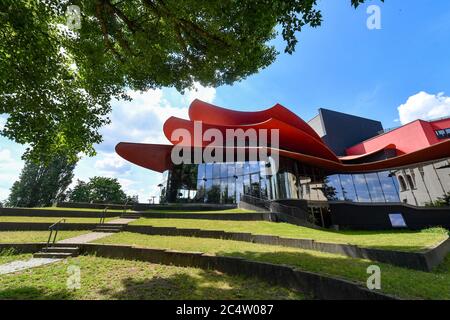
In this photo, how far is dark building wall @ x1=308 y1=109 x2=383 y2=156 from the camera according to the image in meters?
33.4

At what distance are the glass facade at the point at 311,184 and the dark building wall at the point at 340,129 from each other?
12.0 m

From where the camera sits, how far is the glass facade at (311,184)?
19.7 m

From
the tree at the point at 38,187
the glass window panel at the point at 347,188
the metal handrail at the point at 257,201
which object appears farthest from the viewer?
the tree at the point at 38,187

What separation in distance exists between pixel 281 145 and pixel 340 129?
15.1 m

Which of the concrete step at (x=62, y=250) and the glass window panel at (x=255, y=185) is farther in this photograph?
the glass window panel at (x=255, y=185)

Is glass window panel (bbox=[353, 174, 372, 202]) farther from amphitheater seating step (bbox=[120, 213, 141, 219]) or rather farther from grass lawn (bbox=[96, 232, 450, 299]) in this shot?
amphitheater seating step (bbox=[120, 213, 141, 219])

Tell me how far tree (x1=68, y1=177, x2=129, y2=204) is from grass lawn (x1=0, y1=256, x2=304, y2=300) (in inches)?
1411

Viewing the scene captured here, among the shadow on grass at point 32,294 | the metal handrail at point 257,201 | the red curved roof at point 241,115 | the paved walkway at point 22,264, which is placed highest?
the red curved roof at point 241,115

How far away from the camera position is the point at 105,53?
30.1 ft

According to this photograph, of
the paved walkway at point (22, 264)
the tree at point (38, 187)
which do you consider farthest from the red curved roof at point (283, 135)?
the tree at point (38, 187)

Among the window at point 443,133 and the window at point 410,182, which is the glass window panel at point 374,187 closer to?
the window at point 410,182

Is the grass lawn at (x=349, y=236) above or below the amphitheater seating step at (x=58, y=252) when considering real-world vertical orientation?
above

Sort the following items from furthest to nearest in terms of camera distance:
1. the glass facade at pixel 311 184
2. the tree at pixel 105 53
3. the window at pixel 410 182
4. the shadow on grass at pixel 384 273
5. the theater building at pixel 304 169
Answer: the window at pixel 410 182
the theater building at pixel 304 169
the glass facade at pixel 311 184
the tree at pixel 105 53
the shadow on grass at pixel 384 273
